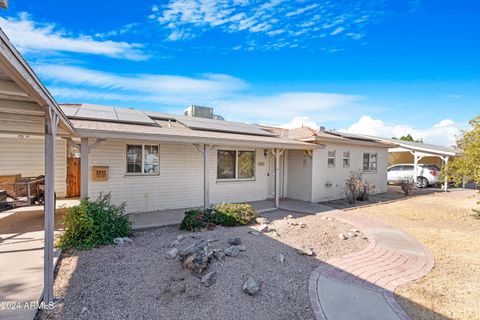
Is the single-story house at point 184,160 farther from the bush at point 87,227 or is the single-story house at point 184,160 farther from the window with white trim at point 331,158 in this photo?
the bush at point 87,227

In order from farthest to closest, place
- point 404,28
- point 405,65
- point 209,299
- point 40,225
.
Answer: point 405,65
point 404,28
point 40,225
point 209,299

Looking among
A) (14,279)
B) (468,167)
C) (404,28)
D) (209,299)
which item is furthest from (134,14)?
(468,167)

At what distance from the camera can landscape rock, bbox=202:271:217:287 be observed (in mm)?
3730

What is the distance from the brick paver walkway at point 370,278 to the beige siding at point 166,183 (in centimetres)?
553

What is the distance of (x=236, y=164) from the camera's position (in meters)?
10.5

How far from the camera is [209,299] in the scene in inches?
135

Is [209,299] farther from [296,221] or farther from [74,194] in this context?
[74,194]

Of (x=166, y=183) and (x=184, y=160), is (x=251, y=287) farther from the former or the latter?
Result: (x=184, y=160)

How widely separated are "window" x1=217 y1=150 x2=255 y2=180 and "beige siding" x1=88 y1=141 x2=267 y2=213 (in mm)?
257

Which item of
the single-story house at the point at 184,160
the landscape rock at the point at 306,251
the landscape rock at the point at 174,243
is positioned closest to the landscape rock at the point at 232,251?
the landscape rock at the point at 174,243

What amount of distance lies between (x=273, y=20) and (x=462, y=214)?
33.4 ft

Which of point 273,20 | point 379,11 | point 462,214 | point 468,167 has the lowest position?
point 462,214

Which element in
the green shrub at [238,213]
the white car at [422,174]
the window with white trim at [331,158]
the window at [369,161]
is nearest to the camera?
the green shrub at [238,213]

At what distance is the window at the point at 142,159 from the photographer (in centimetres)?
837
